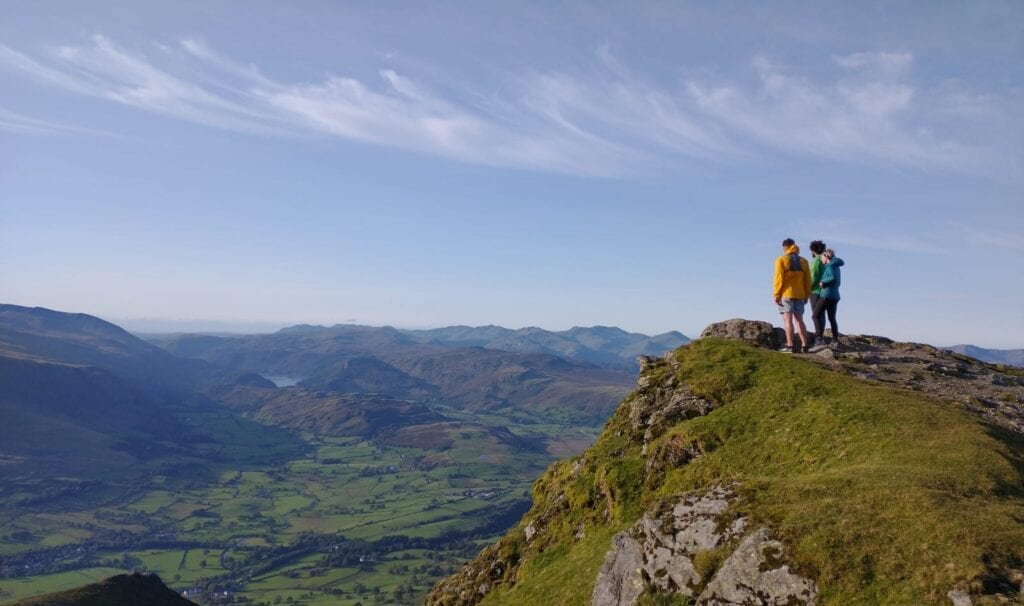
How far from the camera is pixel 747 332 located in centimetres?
4141

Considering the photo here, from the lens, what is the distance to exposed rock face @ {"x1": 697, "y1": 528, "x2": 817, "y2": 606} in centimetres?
1590

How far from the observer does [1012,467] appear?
19781mm

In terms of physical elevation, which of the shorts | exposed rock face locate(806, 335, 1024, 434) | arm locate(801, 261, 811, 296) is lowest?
exposed rock face locate(806, 335, 1024, 434)

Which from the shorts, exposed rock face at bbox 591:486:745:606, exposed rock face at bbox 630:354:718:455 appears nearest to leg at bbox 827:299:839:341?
the shorts

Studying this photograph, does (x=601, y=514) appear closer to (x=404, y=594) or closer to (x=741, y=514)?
(x=741, y=514)

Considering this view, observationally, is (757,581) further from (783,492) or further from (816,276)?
(816,276)

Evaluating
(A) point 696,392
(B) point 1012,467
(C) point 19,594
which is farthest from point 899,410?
(C) point 19,594

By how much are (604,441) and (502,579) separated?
1012cm

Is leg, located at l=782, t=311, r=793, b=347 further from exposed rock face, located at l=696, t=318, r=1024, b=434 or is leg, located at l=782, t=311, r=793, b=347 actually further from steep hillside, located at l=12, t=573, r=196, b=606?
steep hillside, located at l=12, t=573, r=196, b=606

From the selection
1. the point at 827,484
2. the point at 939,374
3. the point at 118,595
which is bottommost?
the point at 118,595

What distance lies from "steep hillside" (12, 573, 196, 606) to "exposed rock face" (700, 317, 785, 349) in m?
112

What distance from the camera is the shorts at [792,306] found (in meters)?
34.3

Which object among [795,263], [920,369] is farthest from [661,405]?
[920,369]

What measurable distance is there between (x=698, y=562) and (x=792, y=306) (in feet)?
67.8
